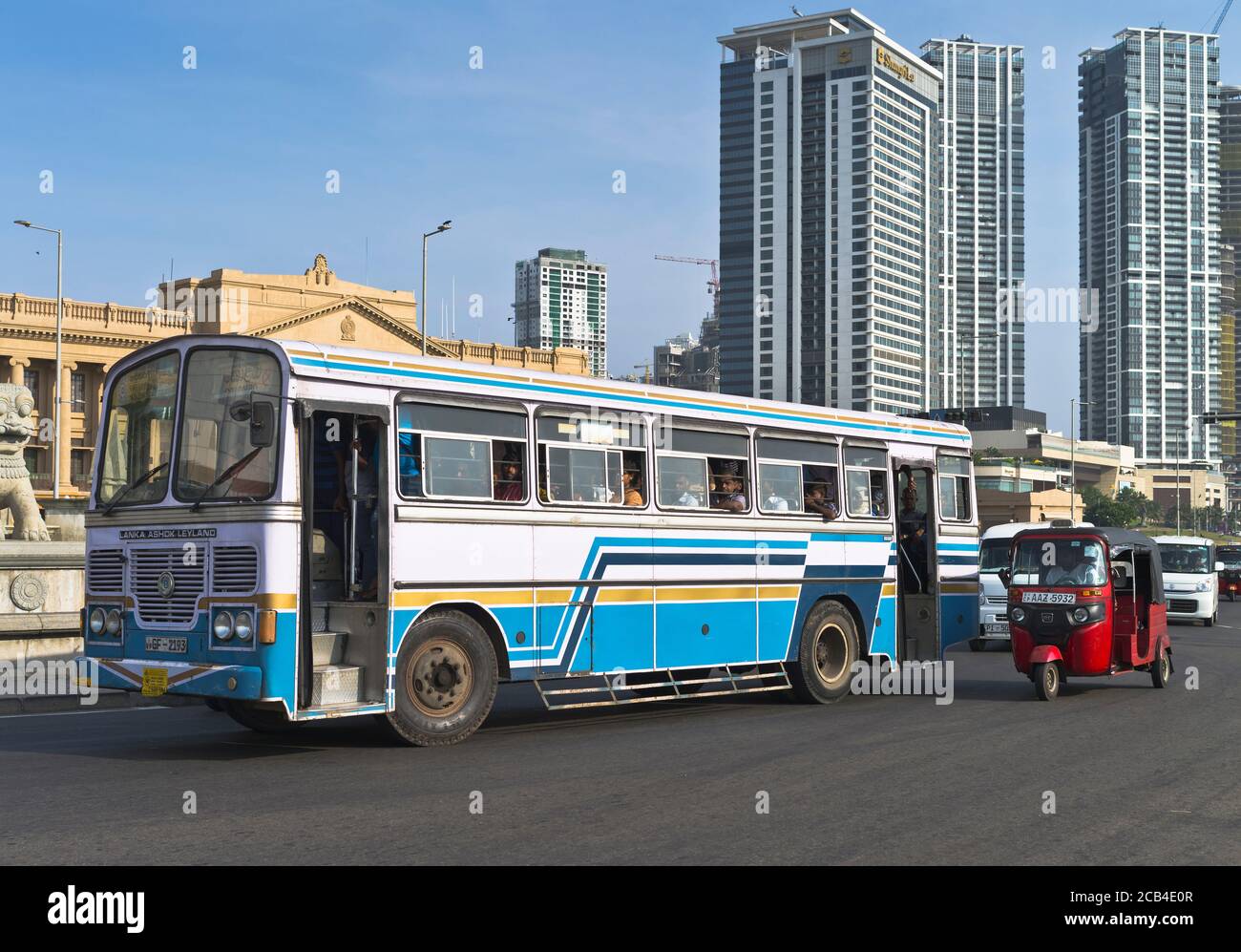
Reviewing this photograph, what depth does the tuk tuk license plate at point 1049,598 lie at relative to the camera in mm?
16688

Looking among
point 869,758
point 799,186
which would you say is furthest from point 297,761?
point 799,186

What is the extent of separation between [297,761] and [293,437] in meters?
2.64

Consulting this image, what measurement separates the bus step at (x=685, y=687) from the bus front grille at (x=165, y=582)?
11.9 ft

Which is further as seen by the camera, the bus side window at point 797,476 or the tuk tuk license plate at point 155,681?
the bus side window at point 797,476

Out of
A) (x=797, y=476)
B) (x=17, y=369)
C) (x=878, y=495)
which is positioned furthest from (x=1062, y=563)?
(x=17, y=369)

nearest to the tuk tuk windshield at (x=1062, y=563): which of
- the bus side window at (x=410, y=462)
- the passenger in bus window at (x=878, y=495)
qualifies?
the passenger in bus window at (x=878, y=495)

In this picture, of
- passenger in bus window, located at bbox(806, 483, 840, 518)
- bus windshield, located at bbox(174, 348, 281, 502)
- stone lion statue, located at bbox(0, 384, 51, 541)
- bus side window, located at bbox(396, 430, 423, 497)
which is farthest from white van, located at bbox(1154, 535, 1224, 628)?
bus windshield, located at bbox(174, 348, 281, 502)

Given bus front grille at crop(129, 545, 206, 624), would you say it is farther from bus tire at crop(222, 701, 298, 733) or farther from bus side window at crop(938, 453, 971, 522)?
bus side window at crop(938, 453, 971, 522)

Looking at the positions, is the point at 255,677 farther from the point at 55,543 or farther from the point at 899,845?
the point at 55,543

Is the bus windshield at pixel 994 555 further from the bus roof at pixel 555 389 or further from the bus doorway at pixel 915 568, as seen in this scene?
the bus roof at pixel 555 389

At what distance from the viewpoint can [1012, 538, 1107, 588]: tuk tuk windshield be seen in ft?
55.1

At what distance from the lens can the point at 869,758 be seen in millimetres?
11461

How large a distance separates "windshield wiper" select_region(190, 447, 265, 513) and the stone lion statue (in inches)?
536

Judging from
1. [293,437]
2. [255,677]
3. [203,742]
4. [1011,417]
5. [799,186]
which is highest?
[799,186]
